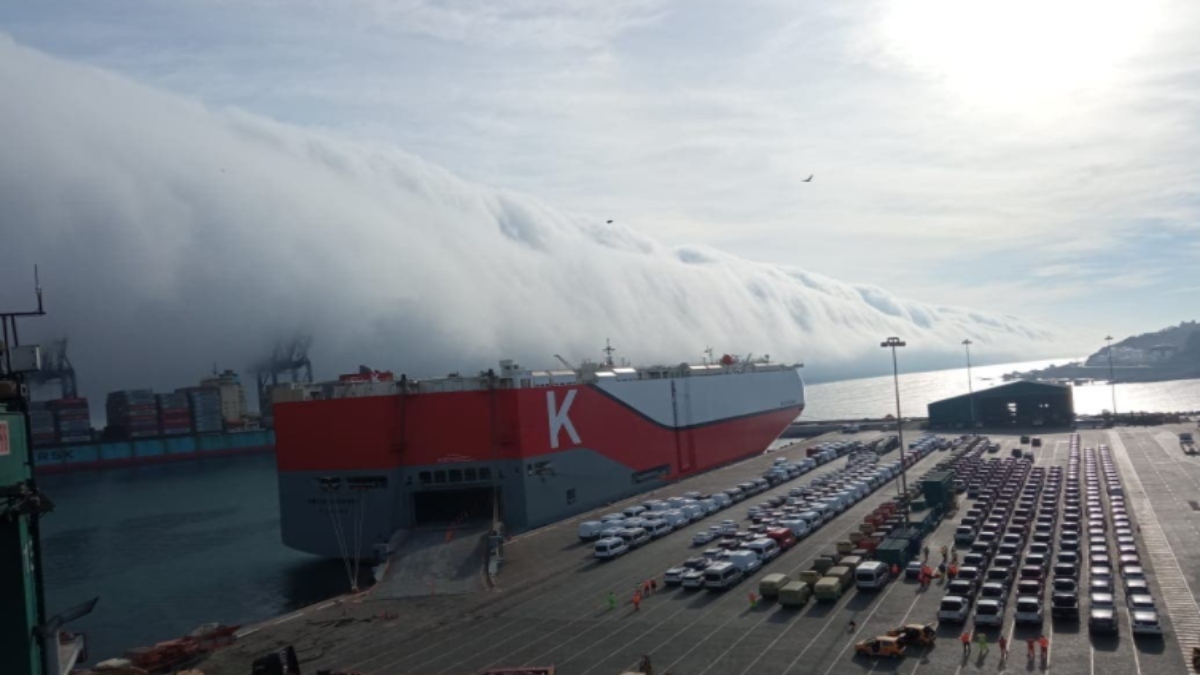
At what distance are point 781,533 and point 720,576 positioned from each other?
6441 mm

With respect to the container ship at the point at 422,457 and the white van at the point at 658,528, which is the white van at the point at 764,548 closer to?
the white van at the point at 658,528

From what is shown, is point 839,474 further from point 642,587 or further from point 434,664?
point 434,664

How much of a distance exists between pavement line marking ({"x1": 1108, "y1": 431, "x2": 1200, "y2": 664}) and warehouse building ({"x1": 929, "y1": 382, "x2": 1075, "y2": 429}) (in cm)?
3404

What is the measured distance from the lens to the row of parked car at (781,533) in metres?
27.3

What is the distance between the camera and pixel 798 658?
21078mm

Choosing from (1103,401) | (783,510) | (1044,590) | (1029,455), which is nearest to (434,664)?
(1044,590)

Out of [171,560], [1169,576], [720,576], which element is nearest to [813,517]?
[720,576]

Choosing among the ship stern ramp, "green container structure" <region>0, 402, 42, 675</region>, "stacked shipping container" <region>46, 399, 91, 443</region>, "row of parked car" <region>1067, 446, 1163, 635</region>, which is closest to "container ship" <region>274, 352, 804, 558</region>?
the ship stern ramp

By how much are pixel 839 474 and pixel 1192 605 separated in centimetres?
2874

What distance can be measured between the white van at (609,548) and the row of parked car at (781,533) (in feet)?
9.97

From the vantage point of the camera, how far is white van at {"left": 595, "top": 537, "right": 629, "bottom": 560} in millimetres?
33469

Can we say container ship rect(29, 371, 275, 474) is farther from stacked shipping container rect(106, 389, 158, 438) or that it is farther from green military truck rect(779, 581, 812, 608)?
green military truck rect(779, 581, 812, 608)

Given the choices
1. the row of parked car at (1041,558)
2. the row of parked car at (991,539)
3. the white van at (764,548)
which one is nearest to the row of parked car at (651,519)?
the white van at (764,548)

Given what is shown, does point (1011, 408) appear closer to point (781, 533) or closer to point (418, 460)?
point (781, 533)
